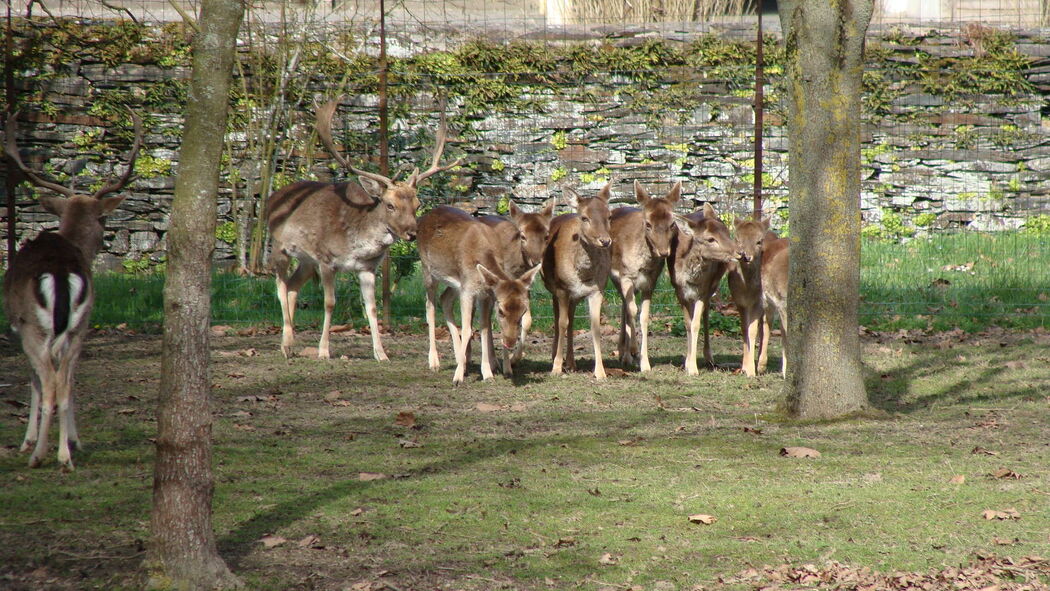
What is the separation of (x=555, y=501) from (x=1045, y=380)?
5.68 metres

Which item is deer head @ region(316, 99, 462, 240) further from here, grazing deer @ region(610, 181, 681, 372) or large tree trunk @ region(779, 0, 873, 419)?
large tree trunk @ region(779, 0, 873, 419)

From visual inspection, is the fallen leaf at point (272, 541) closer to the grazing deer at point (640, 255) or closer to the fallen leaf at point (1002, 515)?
the fallen leaf at point (1002, 515)

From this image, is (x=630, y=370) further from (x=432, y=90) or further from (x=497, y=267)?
(x=432, y=90)

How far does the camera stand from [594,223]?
33.1 feet

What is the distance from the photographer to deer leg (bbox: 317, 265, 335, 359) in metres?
10.9

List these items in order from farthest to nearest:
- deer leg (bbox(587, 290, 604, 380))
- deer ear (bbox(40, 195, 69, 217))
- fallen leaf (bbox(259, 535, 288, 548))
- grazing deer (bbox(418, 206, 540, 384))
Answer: deer leg (bbox(587, 290, 604, 380)), grazing deer (bbox(418, 206, 540, 384)), deer ear (bbox(40, 195, 69, 217)), fallen leaf (bbox(259, 535, 288, 548))

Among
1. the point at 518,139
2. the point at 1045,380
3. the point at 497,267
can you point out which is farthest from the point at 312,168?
the point at 1045,380

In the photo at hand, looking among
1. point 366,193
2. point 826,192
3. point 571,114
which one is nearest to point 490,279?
point 366,193

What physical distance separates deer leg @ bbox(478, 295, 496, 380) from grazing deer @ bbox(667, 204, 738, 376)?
1964 millimetres

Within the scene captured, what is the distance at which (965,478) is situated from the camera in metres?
6.23

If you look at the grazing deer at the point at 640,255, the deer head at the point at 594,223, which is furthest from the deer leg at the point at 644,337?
the deer head at the point at 594,223

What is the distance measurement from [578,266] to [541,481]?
430 cm

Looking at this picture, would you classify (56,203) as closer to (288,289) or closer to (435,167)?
(288,289)

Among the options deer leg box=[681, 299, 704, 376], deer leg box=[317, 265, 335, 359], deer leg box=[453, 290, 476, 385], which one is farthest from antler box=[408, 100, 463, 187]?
deer leg box=[681, 299, 704, 376]
